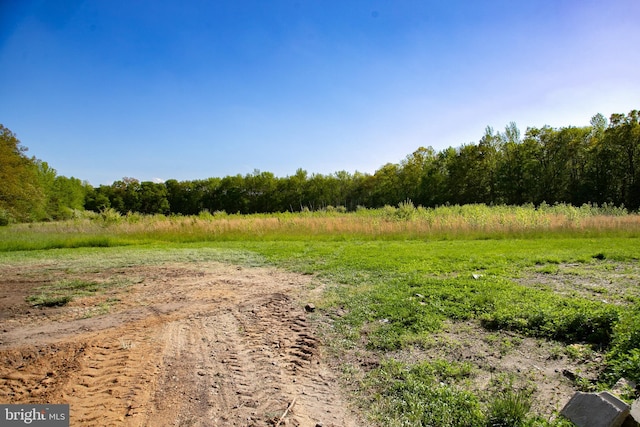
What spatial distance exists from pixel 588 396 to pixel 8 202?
38.6m

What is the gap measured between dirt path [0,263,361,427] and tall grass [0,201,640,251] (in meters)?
9.89

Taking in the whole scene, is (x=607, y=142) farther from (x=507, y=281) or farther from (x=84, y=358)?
(x=84, y=358)

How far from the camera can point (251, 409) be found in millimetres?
2727

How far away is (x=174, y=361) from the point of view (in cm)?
352

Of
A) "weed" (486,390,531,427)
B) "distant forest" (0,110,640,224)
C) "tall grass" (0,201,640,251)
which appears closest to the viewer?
"weed" (486,390,531,427)

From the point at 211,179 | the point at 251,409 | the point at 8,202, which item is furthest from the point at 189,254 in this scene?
the point at 211,179

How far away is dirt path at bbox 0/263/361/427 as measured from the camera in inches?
106

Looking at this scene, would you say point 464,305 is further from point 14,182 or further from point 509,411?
point 14,182

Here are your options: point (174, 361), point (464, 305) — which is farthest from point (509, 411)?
point (174, 361)

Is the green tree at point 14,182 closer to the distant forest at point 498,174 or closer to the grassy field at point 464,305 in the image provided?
the distant forest at point 498,174

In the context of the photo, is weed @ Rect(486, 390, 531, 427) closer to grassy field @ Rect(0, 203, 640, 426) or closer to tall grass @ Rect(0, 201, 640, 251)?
grassy field @ Rect(0, 203, 640, 426)

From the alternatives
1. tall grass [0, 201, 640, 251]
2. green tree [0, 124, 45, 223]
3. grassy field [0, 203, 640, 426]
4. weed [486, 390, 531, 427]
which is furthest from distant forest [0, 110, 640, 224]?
weed [486, 390, 531, 427]

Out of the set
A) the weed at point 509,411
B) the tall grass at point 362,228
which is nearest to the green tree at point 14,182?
the tall grass at point 362,228

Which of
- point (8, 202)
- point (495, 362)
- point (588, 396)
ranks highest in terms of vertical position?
point (8, 202)
